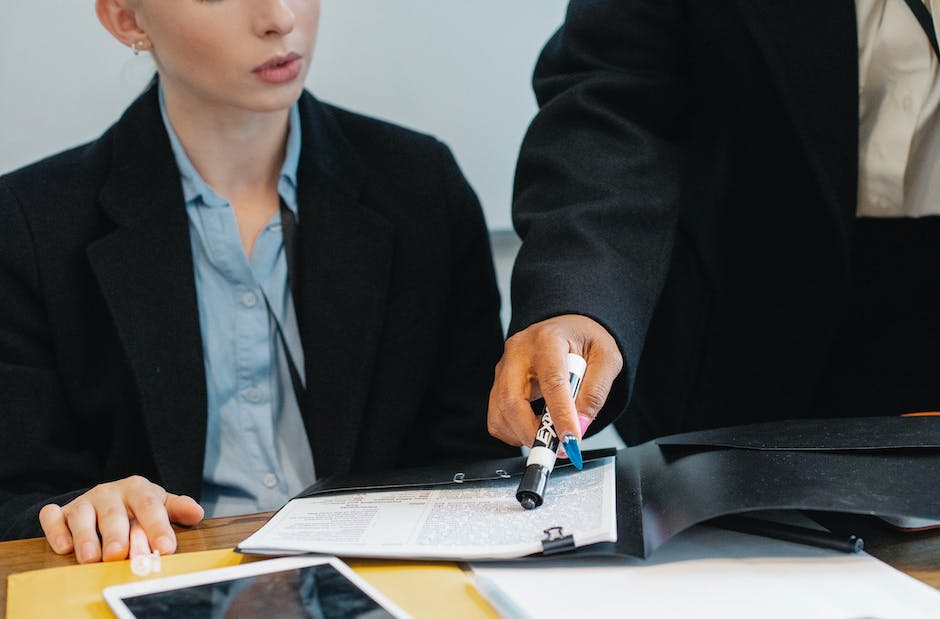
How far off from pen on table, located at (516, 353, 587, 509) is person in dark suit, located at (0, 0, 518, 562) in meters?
0.44

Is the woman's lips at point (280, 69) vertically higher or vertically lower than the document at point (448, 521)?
higher

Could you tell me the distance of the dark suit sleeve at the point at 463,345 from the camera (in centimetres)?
123

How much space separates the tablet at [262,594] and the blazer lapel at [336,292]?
0.50 meters

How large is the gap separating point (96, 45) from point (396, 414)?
859 millimetres

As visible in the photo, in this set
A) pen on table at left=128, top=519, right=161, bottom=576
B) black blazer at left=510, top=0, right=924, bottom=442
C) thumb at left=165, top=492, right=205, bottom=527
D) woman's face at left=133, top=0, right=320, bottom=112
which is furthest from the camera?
woman's face at left=133, top=0, right=320, bottom=112

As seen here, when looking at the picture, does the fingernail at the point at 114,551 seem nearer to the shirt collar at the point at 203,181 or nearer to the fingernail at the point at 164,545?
the fingernail at the point at 164,545

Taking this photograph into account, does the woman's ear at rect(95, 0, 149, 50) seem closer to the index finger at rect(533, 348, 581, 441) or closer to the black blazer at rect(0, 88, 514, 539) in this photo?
the black blazer at rect(0, 88, 514, 539)

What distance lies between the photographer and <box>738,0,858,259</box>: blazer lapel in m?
1.02

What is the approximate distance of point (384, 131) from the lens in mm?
1327

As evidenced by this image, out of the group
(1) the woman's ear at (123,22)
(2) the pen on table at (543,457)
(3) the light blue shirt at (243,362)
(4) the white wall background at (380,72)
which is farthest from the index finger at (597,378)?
(4) the white wall background at (380,72)

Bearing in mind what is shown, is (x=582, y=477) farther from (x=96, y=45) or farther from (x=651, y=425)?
(x=96, y=45)

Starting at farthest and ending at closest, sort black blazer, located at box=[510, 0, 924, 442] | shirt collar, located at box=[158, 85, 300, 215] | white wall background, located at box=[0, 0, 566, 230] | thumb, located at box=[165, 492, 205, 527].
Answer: white wall background, located at box=[0, 0, 566, 230] → shirt collar, located at box=[158, 85, 300, 215] → black blazer, located at box=[510, 0, 924, 442] → thumb, located at box=[165, 492, 205, 527]

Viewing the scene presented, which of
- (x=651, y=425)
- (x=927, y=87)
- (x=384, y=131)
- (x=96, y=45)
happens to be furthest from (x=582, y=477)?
(x=96, y=45)

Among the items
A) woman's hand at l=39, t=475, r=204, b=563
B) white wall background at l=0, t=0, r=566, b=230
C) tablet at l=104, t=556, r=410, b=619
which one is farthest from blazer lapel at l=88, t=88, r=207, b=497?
tablet at l=104, t=556, r=410, b=619
